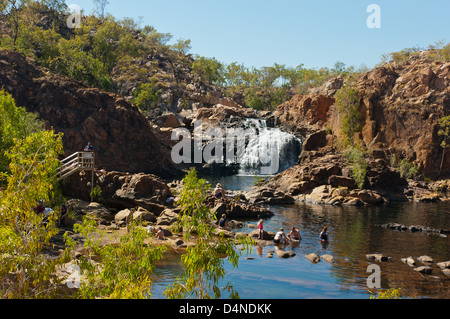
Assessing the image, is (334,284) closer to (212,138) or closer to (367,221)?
(367,221)

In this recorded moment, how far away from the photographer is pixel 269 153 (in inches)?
3263

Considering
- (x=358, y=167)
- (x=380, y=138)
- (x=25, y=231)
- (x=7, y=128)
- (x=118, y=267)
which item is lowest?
(x=118, y=267)

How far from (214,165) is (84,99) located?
96.1ft

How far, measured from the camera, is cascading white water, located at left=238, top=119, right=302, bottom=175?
268 ft

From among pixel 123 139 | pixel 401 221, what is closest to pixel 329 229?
pixel 401 221

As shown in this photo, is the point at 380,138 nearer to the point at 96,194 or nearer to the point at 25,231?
the point at 96,194

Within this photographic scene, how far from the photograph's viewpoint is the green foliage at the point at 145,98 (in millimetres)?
100250

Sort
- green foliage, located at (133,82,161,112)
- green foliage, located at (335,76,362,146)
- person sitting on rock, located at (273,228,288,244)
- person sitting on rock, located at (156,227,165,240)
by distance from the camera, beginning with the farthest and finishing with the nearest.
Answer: green foliage, located at (133,82,161,112) → green foliage, located at (335,76,362,146) → person sitting on rock, located at (273,228,288,244) → person sitting on rock, located at (156,227,165,240)

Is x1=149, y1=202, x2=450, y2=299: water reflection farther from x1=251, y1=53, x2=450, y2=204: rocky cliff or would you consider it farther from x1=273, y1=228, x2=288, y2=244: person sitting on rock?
x1=251, y1=53, x2=450, y2=204: rocky cliff

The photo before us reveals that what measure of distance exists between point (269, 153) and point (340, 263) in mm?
57071

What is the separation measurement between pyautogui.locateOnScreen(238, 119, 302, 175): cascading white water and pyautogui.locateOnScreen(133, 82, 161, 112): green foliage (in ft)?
Answer: 97.9

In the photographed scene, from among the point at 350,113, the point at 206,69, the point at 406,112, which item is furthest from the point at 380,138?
the point at 206,69

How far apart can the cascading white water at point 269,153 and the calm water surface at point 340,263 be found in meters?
35.5

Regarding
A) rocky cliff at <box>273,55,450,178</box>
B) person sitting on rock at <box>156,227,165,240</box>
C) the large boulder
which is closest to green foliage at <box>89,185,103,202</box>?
the large boulder
